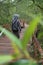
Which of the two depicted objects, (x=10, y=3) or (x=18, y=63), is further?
(x=10, y=3)

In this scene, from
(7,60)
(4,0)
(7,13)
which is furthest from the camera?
(7,13)

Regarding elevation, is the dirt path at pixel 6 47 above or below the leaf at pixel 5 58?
below

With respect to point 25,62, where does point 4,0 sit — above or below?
below

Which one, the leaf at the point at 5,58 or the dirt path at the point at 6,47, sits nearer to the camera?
the leaf at the point at 5,58

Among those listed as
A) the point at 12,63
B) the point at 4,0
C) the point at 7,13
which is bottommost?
the point at 7,13

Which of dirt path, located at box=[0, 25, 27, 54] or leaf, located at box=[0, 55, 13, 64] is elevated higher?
leaf, located at box=[0, 55, 13, 64]

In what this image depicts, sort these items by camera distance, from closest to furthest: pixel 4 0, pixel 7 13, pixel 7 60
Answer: pixel 7 60, pixel 4 0, pixel 7 13

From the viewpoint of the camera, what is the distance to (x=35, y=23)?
640 millimetres

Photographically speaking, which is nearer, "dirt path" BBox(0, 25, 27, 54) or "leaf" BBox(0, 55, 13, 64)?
"leaf" BBox(0, 55, 13, 64)

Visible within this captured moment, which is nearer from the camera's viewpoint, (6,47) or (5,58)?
(5,58)

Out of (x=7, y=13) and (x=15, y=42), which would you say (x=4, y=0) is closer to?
(x=7, y=13)

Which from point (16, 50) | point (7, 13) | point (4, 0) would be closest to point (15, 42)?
point (16, 50)

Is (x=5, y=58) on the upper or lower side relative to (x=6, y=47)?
upper

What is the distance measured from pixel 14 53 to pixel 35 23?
0.09m
